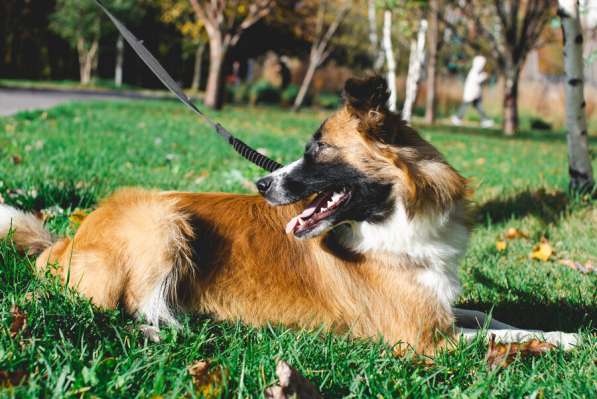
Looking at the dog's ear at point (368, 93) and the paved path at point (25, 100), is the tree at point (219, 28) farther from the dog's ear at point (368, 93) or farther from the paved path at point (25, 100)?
the dog's ear at point (368, 93)

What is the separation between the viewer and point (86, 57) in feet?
140

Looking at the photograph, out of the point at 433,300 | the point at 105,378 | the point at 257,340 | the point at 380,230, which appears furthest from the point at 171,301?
the point at 433,300

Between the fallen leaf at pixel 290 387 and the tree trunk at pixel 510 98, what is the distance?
63.2 feet

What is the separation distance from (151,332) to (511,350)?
5.66ft

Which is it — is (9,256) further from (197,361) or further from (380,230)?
(380,230)

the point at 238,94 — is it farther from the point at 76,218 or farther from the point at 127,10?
the point at 76,218

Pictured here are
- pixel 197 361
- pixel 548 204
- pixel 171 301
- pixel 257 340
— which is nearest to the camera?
pixel 197 361

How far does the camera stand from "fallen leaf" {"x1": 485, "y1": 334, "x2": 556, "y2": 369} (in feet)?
8.40

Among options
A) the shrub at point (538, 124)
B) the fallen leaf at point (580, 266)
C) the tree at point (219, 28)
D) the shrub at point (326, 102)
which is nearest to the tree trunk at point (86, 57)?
the shrub at point (326, 102)

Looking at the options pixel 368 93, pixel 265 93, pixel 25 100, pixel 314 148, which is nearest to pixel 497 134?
pixel 25 100

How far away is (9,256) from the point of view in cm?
300

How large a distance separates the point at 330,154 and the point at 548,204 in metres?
3.73

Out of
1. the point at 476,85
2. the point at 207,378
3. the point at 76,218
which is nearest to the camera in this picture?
the point at 207,378

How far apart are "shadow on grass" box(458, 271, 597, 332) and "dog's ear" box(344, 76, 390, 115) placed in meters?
1.32
